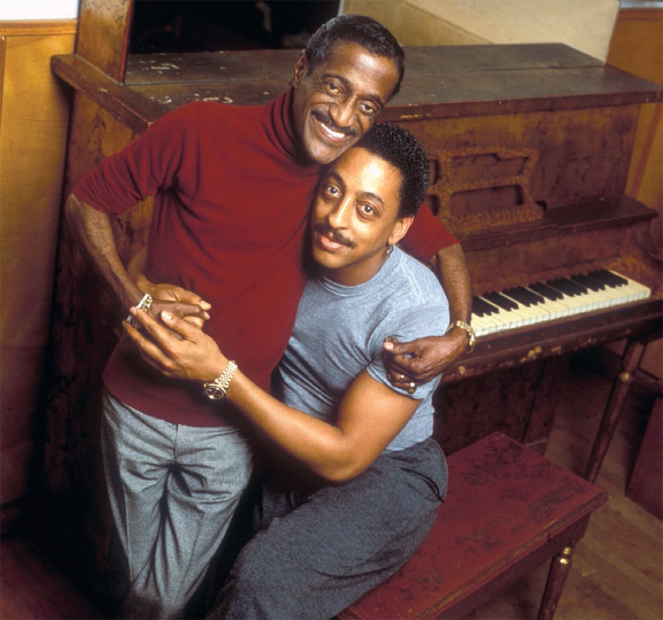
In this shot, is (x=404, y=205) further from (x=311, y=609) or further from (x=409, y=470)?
(x=311, y=609)

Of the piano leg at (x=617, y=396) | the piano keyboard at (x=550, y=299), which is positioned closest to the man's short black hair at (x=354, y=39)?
the piano keyboard at (x=550, y=299)

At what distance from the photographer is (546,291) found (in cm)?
333

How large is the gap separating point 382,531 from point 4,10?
5.53 feet

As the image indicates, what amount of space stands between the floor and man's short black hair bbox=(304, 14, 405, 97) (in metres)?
2.06

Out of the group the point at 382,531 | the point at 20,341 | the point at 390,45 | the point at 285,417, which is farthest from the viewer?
the point at 20,341

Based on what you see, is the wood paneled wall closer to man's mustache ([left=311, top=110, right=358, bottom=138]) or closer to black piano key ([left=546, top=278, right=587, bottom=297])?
man's mustache ([left=311, top=110, right=358, bottom=138])

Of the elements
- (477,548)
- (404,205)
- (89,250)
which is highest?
(404,205)

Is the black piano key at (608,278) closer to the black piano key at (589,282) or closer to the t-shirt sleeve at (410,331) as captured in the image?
the black piano key at (589,282)

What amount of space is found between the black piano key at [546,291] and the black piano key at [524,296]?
4cm

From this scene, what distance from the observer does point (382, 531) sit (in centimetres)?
228

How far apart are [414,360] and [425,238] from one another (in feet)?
1.68

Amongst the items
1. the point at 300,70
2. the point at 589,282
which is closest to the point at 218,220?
the point at 300,70

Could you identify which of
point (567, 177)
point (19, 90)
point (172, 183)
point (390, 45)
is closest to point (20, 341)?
point (19, 90)

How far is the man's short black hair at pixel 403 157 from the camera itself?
6.83 feet
